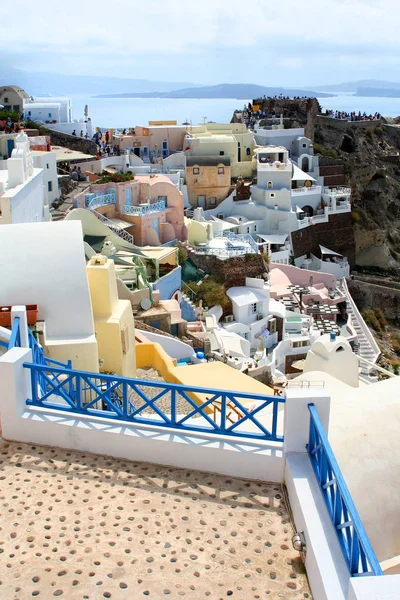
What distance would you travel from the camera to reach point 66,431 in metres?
5.89

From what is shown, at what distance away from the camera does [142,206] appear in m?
26.2

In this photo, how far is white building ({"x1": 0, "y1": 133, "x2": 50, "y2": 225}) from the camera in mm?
14289

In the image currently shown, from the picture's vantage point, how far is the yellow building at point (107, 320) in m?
12.0

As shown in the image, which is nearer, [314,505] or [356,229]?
[314,505]

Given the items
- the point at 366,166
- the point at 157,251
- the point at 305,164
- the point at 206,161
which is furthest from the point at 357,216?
the point at 157,251

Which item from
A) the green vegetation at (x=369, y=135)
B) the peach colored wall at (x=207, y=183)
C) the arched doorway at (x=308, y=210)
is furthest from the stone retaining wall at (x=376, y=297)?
the green vegetation at (x=369, y=135)

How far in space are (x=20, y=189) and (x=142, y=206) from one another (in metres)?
11.1

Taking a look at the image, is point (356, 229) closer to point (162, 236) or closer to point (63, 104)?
point (162, 236)

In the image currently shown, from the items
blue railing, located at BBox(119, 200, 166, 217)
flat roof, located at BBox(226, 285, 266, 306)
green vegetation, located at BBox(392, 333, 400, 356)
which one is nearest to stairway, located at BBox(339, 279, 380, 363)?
green vegetation, located at BBox(392, 333, 400, 356)

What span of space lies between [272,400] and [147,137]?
33462 mm

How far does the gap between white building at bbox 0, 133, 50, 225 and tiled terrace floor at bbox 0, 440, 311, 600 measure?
30.5ft

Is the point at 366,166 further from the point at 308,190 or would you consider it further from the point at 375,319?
the point at 375,319

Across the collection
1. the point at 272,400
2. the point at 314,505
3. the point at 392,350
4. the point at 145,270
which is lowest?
the point at 392,350

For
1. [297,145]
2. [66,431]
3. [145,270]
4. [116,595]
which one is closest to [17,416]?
[66,431]
